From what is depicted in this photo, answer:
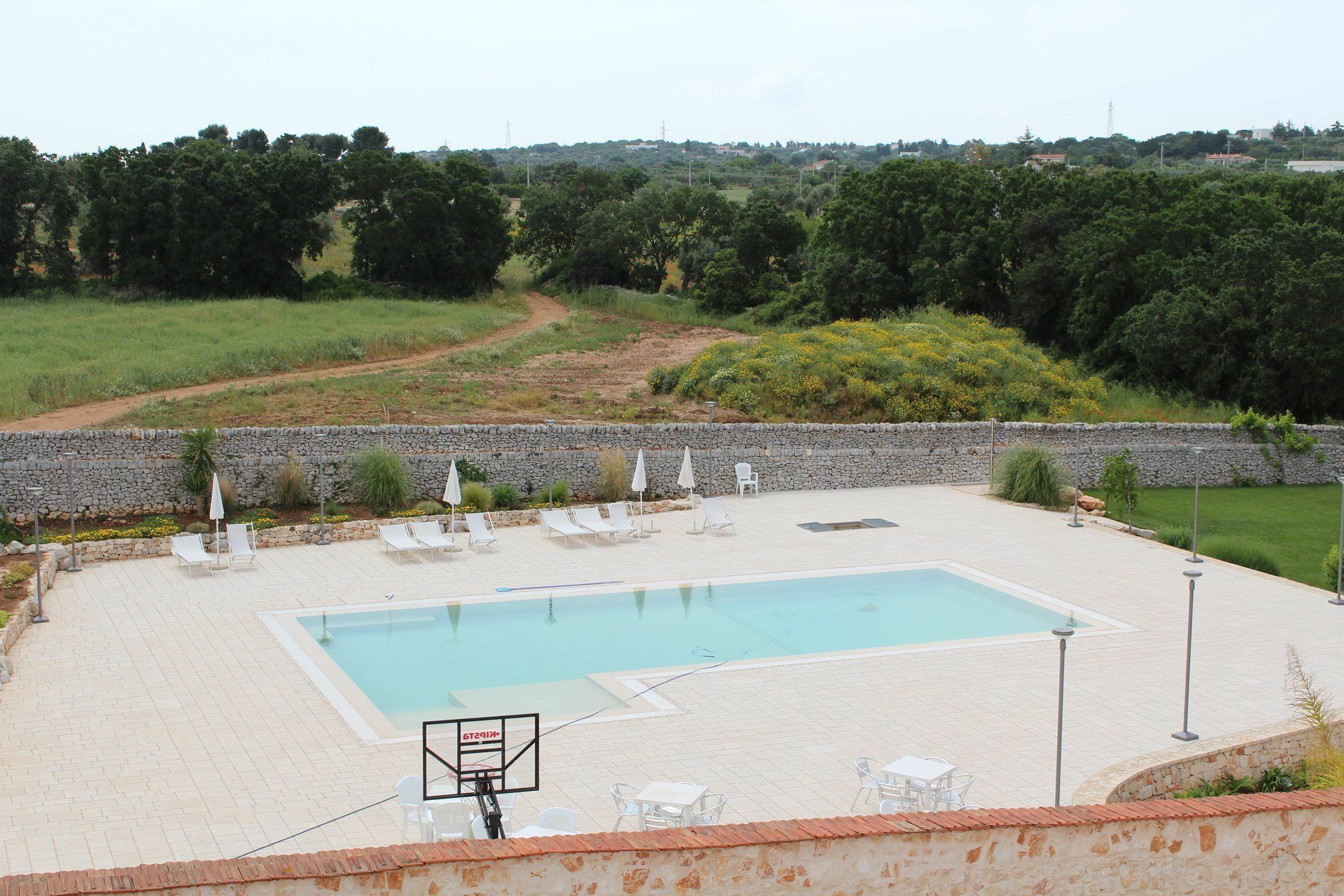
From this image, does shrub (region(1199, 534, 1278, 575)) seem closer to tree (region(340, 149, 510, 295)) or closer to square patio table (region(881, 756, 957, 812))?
square patio table (region(881, 756, 957, 812))

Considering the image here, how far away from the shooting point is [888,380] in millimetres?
28578

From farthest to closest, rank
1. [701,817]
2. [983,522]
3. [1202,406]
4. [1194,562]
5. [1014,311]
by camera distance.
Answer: [1014,311], [1202,406], [983,522], [1194,562], [701,817]

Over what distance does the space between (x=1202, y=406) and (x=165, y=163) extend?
37.3m

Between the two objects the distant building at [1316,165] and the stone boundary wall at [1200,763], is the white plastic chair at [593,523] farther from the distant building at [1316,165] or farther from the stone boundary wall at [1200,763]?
the distant building at [1316,165]

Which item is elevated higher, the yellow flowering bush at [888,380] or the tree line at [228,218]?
the tree line at [228,218]

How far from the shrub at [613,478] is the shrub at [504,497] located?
5.09 feet

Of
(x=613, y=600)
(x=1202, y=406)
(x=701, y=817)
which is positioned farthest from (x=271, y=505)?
(x=1202, y=406)

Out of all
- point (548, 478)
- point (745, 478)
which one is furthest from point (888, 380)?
point (548, 478)

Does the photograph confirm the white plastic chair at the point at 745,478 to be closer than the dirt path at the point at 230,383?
Yes

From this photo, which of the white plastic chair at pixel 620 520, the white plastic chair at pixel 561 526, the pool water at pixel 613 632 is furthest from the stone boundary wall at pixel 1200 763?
the white plastic chair at pixel 561 526

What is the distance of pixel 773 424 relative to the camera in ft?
79.0

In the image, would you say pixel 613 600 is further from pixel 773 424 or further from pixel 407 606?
pixel 773 424

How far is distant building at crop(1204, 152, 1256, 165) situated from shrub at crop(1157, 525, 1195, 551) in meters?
116

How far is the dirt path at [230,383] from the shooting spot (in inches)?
963
